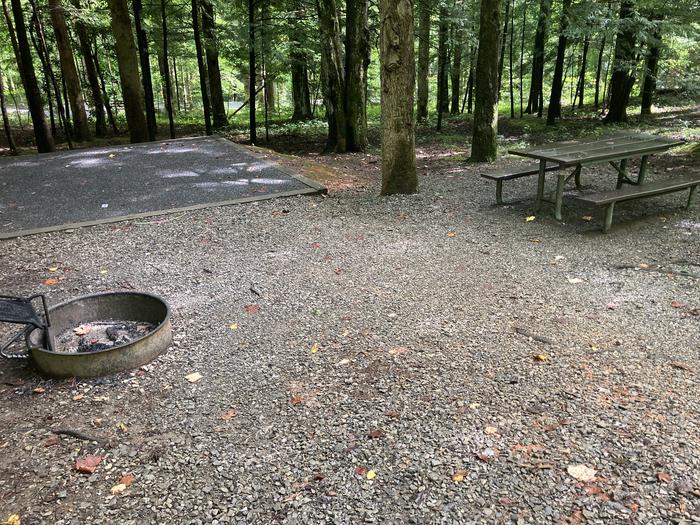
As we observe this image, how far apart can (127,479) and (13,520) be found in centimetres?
46

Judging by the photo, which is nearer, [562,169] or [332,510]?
[332,510]

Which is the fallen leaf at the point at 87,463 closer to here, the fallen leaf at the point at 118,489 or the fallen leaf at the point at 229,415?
the fallen leaf at the point at 118,489

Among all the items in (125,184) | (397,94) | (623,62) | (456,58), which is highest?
(456,58)

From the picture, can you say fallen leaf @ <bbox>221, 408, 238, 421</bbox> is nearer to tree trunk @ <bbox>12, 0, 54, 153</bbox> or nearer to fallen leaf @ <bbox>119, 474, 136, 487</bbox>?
fallen leaf @ <bbox>119, 474, 136, 487</bbox>

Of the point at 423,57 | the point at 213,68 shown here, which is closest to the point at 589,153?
the point at 423,57

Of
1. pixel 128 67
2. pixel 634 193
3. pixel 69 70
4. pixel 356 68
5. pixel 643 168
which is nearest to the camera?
pixel 634 193

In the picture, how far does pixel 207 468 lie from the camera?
2.45 m

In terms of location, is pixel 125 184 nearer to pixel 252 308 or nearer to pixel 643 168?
pixel 252 308

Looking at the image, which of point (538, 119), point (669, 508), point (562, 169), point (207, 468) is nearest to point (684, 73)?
point (538, 119)

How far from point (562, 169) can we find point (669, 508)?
4.25m

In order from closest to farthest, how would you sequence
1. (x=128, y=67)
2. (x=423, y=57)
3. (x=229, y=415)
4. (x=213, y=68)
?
(x=229, y=415), (x=128, y=67), (x=213, y=68), (x=423, y=57)

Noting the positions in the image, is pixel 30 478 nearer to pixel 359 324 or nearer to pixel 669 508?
pixel 359 324

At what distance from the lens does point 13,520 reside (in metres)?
2.16

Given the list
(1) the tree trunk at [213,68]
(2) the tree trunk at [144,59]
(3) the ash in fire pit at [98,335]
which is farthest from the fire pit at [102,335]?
(1) the tree trunk at [213,68]
